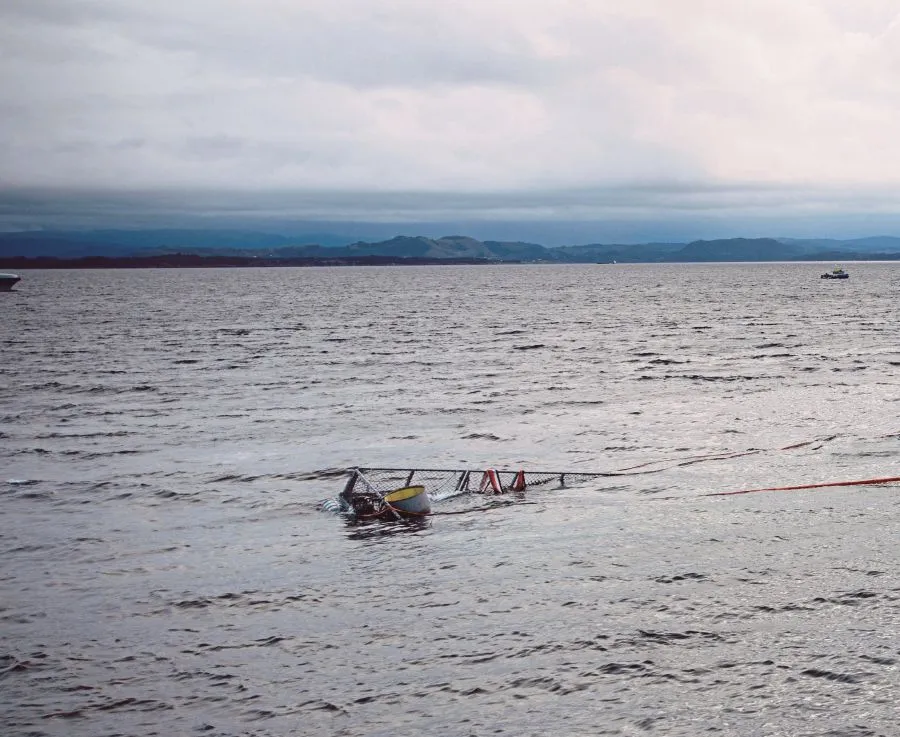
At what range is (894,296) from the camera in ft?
573

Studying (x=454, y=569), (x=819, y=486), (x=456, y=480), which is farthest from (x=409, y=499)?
(x=819, y=486)

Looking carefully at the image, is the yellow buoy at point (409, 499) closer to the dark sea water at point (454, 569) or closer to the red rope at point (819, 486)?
the dark sea water at point (454, 569)

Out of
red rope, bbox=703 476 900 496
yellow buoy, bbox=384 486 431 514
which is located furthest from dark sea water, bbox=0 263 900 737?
yellow buoy, bbox=384 486 431 514

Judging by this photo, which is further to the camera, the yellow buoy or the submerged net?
the submerged net

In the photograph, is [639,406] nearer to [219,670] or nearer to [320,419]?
[320,419]

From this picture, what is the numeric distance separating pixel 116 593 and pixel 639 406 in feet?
101

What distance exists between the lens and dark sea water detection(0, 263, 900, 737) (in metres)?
14.1

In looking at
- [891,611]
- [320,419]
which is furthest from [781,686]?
[320,419]

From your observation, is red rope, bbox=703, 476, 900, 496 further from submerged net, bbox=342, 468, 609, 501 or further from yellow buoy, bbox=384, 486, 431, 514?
yellow buoy, bbox=384, 486, 431, 514

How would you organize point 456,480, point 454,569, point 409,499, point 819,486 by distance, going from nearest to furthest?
point 454,569 < point 409,499 < point 819,486 < point 456,480

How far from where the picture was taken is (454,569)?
20.3m

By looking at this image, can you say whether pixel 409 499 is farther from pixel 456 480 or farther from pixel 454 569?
pixel 454 569

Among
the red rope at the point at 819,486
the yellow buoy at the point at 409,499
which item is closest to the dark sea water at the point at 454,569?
the red rope at the point at 819,486

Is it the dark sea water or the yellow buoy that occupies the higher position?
the yellow buoy
